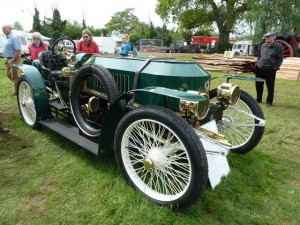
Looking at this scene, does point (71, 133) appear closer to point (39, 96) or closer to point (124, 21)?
point (39, 96)

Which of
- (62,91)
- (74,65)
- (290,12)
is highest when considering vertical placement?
(290,12)

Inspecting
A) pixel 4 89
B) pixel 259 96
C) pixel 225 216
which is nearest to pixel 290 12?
pixel 259 96

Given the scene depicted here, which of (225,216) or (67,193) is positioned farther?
(67,193)

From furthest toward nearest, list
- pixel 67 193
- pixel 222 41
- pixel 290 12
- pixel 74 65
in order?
pixel 222 41 < pixel 290 12 < pixel 74 65 < pixel 67 193

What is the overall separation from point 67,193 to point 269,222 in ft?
6.11

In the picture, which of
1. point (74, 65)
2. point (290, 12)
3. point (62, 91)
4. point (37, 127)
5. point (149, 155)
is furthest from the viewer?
point (290, 12)

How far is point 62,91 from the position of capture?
4.19 meters

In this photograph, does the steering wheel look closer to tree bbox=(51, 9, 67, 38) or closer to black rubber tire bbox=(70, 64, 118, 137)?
black rubber tire bbox=(70, 64, 118, 137)

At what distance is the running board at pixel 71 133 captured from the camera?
2813 mm

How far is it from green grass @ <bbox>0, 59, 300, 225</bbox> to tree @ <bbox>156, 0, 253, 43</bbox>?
26.4 metres

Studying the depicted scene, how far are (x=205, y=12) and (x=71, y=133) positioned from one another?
2805cm

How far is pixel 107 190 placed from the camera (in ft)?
8.13

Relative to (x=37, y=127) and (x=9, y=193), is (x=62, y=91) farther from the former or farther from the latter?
(x=9, y=193)

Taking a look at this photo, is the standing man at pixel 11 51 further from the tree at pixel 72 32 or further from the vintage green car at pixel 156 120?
the tree at pixel 72 32
